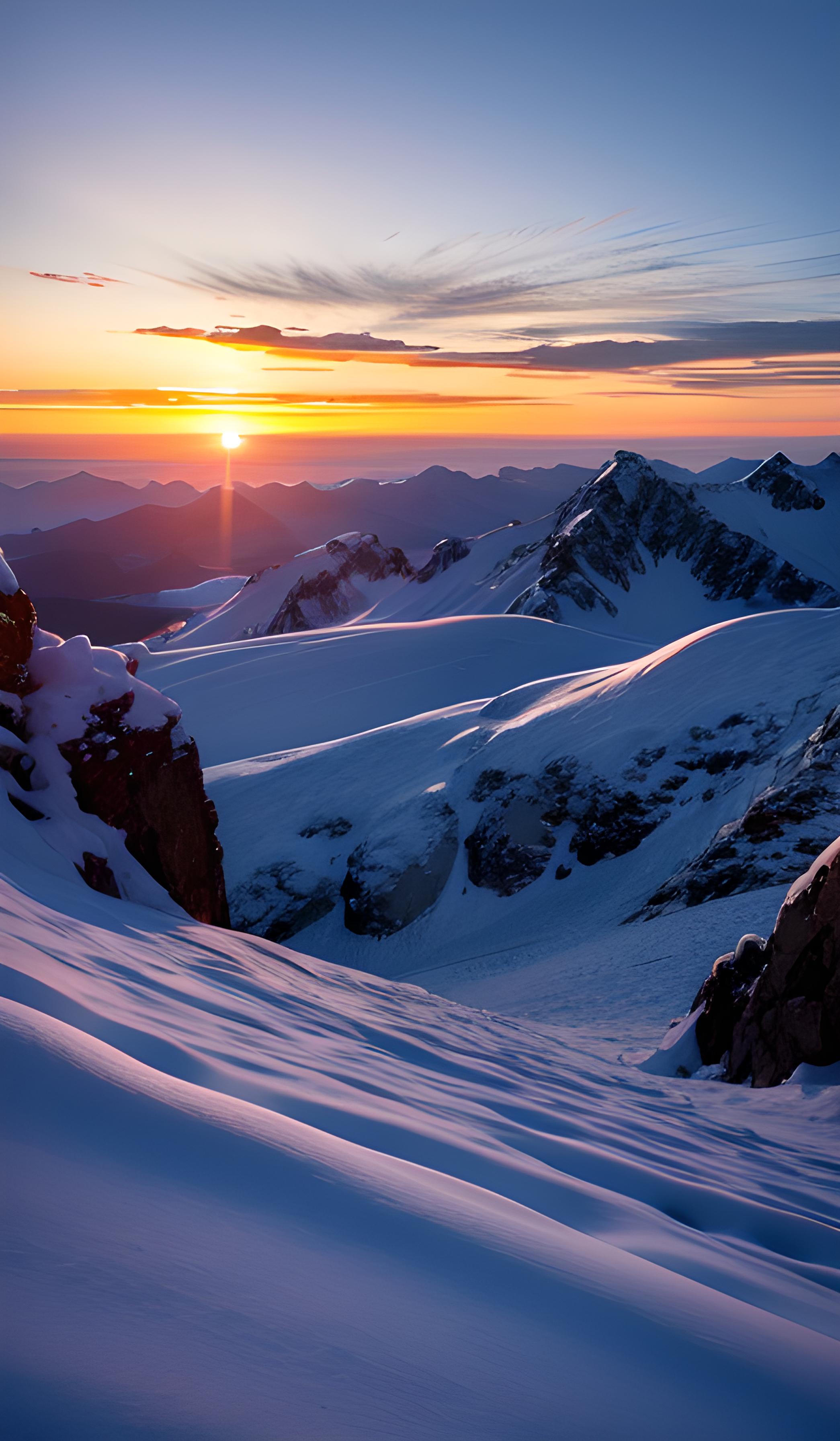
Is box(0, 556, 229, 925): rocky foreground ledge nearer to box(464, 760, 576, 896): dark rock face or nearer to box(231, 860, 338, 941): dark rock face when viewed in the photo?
box(231, 860, 338, 941): dark rock face

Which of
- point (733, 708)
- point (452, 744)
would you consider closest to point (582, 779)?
point (733, 708)

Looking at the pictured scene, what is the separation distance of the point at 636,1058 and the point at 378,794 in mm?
15945

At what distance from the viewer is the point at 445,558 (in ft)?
371

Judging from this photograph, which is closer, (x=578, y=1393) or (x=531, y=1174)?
(x=578, y=1393)

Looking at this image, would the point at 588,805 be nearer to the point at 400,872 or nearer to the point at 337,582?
the point at 400,872

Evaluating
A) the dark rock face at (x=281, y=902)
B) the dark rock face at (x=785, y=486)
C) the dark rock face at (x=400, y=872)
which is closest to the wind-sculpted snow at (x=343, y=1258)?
the dark rock face at (x=400, y=872)

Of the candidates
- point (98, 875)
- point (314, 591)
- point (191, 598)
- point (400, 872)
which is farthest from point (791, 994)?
point (191, 598)

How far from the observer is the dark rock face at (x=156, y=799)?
11.4 meters

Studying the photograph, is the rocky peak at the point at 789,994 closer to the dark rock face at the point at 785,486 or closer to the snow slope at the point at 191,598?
the dark rock face at the point at 785,486

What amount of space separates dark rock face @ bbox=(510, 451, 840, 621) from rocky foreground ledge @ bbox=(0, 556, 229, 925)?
220 ft

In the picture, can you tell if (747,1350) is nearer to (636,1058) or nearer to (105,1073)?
(105,1073)

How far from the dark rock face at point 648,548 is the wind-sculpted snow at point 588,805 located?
2105 inches

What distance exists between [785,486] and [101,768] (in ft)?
370

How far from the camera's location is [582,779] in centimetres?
2223
